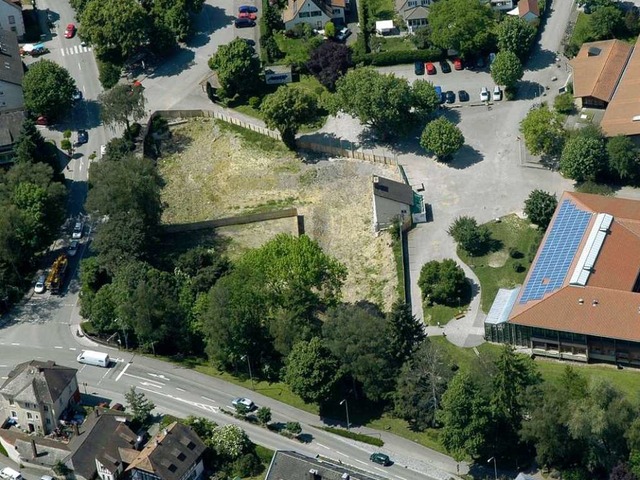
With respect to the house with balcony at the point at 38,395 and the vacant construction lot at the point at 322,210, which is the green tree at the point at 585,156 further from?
the house with balcony at the point at 38,395

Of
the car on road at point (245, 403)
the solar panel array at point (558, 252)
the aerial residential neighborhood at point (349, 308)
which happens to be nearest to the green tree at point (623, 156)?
the aerial residential neighborhood at point (349, 308)

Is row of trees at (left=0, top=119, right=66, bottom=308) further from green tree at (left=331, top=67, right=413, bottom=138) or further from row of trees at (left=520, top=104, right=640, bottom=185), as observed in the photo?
row of trees at (left=520, top=104, right=640, bottom=185)

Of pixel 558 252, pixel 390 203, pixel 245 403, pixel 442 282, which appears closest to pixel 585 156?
pixel 558 252

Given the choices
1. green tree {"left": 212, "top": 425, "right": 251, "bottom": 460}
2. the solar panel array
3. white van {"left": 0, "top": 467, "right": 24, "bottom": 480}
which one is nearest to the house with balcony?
white van {"left": 0, "top": 467, "right": 24, "bottom": 480}

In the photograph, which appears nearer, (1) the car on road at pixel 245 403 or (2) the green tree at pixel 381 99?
(1) the car on road at pixel 245 403

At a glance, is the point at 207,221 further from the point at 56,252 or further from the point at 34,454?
the point at 34,454

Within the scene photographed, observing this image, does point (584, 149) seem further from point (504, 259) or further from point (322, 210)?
point (322, 210)
